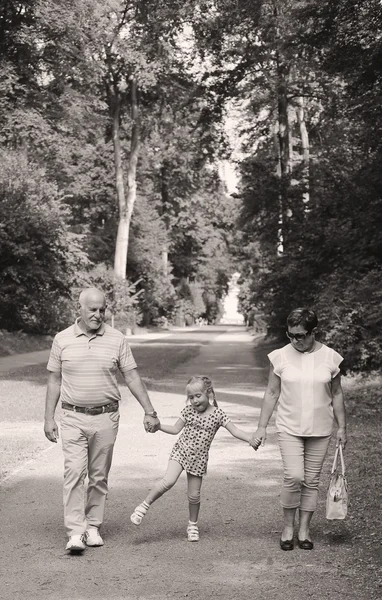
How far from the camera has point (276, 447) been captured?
1142 cm

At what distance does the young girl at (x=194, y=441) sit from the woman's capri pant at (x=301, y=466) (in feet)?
1.09

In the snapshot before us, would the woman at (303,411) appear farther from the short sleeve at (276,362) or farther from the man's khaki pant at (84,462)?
the man's khaki pant at (84,462)

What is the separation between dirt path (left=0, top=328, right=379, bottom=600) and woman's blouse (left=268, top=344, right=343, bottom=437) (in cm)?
87

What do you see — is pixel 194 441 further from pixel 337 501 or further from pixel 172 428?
pixel 337 501

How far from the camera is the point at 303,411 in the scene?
6.40 meters

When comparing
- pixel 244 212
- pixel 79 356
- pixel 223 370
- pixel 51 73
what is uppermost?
pixel 51 73

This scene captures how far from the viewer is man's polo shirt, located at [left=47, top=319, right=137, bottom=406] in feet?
21.4

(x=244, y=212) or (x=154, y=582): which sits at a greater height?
Result: (x=244, y=212)

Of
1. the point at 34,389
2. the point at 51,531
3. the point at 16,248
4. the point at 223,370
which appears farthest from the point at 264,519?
the point at 16,248

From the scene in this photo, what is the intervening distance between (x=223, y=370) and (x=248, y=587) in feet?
63.7

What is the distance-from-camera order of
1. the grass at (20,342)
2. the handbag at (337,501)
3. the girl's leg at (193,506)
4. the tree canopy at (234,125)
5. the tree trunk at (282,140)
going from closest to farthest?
the handbag at (337,501)
the girl's leg at (193,506)
the tree canopy at (234,125)
the tree trunk at (282,140)
the grass at (20,342)

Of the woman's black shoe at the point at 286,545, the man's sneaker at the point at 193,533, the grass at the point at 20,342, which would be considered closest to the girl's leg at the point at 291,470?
the woman's black shoe at the point at 286,545

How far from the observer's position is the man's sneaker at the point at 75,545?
20.0 feet

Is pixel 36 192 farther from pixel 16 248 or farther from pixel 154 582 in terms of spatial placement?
pixel 154 582
